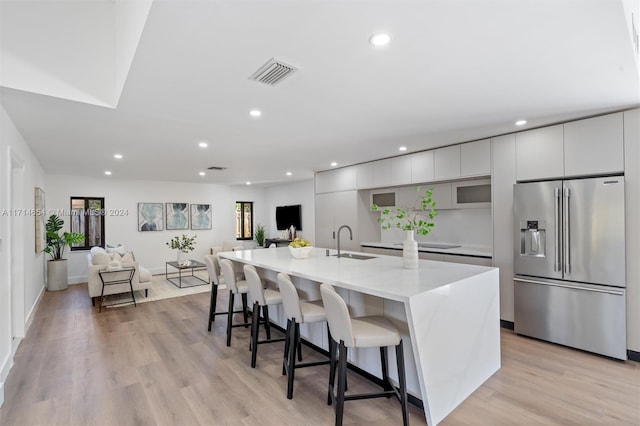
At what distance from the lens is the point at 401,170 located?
531 cm

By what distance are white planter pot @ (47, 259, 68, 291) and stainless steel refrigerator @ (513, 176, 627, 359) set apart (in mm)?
7985

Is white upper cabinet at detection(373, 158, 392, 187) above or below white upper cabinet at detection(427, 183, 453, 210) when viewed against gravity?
above

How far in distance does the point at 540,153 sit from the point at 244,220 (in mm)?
8219

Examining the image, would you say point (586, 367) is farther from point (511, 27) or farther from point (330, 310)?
point (511, 27)

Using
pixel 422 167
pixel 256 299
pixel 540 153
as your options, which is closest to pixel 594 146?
pixel 540 153

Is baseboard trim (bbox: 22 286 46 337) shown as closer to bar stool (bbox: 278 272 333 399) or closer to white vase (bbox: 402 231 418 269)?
bar stool (bbox: 278 272 333 399)

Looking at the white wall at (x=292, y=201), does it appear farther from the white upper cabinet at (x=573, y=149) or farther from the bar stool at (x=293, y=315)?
the bar stool at (x=293, y=315)

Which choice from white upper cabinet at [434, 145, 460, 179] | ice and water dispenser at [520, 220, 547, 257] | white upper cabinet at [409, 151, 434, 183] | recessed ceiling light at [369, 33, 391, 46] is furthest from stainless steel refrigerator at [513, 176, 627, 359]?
recessed ceiling light at [369, 33, 391, 46]

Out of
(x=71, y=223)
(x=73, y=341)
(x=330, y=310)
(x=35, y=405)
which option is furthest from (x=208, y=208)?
(x=330, y=310)

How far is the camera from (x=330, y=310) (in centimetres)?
221

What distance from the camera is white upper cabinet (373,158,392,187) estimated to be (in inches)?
217

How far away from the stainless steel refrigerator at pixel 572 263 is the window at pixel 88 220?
→ 846cm

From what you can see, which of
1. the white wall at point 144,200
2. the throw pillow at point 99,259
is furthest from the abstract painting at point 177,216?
the throw pillow at point 99,259

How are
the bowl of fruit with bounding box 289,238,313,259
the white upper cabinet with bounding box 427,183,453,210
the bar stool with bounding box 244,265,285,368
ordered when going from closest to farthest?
the bar stool with bounding box 244,265,285,368 < the bowl of fruit with bounding box 289,238,313,259 < the white upper cabinet with bounding box 427,183,453,210
